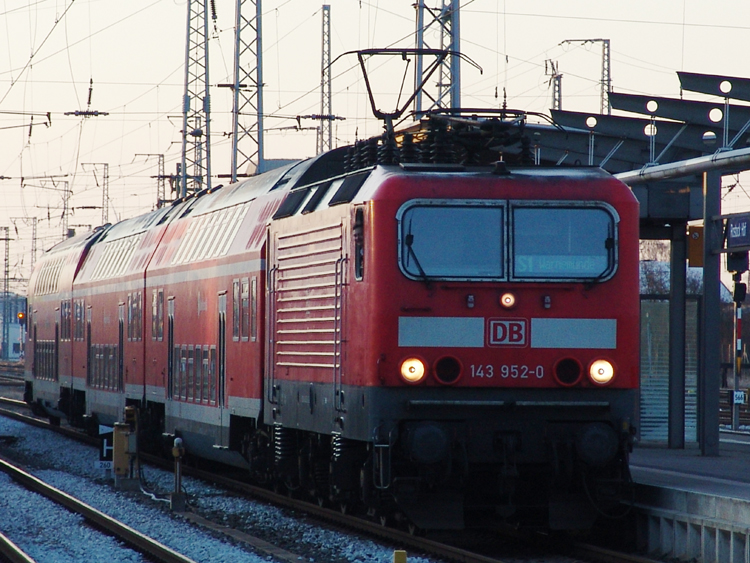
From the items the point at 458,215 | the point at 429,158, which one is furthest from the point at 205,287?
the point at 458,215

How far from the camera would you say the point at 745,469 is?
15.6 metres

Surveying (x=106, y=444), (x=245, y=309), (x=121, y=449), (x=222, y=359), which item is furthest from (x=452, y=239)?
(x=106, y=444)

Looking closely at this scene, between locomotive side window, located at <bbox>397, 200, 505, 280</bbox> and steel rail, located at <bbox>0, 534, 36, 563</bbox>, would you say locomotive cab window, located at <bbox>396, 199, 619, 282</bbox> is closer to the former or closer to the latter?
locomotive side window, located at <bbox>397, 200, 505, 280</bbox>

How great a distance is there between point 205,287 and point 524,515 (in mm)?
7487

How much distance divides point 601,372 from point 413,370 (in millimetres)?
1633

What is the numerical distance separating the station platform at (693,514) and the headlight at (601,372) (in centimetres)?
120

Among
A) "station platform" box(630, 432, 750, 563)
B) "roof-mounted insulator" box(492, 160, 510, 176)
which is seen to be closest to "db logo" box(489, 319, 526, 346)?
"roof-mounted insulator" box(492, 160, 510, 176)

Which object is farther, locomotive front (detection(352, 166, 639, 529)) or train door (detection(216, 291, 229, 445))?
train door (detection(216, 291, 229, 445))

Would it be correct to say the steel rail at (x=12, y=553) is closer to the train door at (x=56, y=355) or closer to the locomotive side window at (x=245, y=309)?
the locomotive side window at (x=245, y=309)

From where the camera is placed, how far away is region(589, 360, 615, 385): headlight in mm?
11547

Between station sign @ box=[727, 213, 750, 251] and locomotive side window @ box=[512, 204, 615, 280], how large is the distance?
5.47 m

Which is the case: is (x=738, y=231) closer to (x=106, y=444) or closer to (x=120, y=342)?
(x=106, y=444)

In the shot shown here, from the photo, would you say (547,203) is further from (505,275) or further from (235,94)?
(235,94)

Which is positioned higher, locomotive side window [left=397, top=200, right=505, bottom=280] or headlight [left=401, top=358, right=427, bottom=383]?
locomotive side window [left=397, top=200, right=505, bottom=280]
